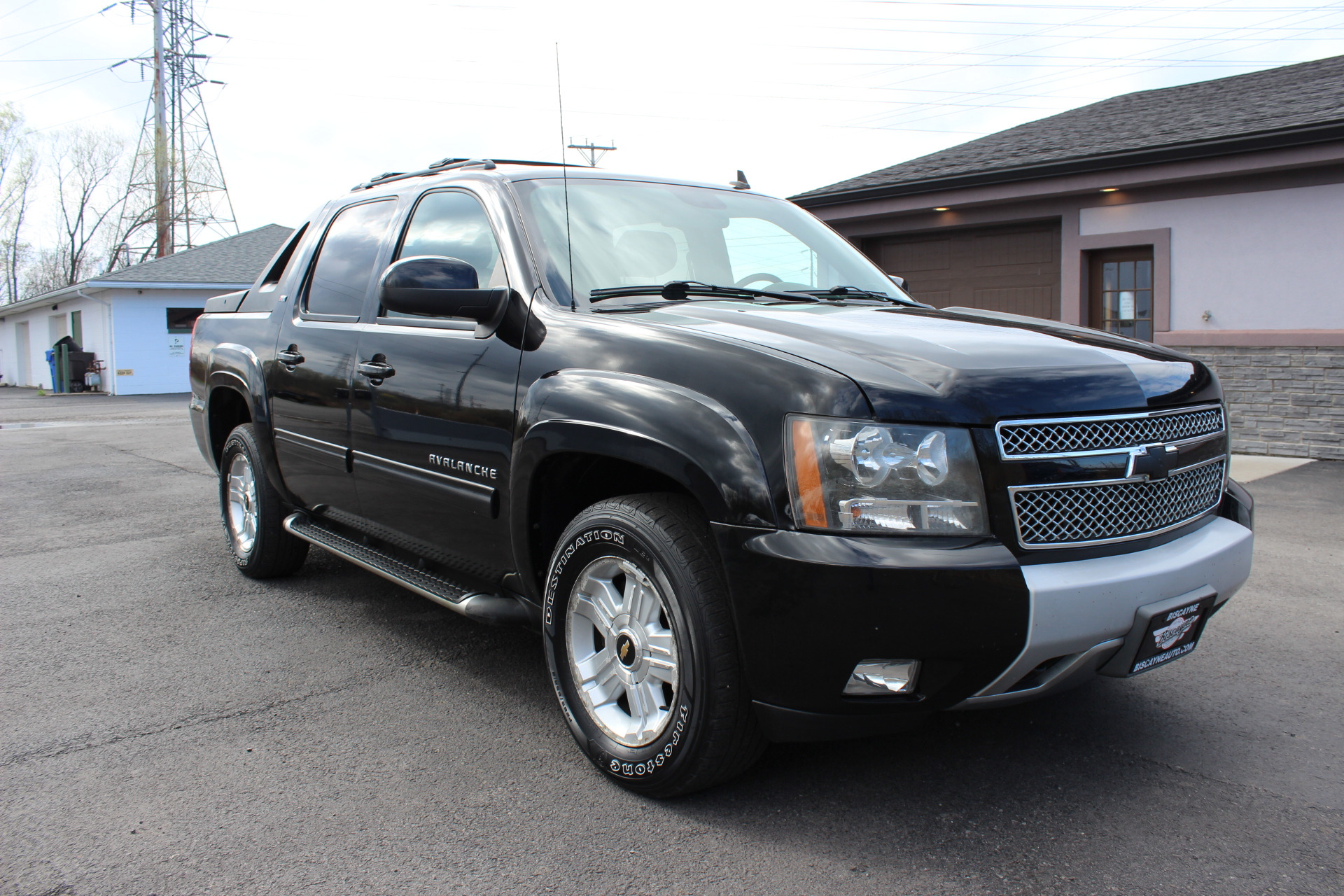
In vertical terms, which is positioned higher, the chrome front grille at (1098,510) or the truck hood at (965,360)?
the truck hood at (965,360)

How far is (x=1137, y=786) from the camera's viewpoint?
2820mm

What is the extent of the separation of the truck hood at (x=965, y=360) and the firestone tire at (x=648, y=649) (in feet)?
1.90

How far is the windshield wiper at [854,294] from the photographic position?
3.68 meters

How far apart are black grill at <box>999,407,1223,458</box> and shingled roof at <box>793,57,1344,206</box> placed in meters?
9.01

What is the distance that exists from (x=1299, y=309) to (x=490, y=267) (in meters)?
10.1

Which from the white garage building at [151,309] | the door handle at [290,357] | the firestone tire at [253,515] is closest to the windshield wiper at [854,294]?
the door handle at [290,357]

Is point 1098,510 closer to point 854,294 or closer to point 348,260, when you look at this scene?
point 854,294

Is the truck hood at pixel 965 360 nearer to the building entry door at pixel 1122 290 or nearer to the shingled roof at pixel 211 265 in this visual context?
the building entry door at pixel 1122 290

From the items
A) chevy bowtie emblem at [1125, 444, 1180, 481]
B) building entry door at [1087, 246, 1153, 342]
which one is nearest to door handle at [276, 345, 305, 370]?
chevy bowtie emblem at [1125, 444, 1180, 481]

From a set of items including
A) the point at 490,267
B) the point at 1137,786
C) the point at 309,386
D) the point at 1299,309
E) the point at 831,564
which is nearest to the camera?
the point at 831,564

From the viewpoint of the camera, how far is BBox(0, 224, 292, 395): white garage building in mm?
30062

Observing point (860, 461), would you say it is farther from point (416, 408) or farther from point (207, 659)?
point (207, 659)

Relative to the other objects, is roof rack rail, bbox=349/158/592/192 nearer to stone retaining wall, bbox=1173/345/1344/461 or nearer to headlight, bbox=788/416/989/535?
headlight, bbox=788/416/989/535

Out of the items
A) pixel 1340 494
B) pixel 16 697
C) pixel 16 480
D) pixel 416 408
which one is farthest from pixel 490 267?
pixel 16 480
